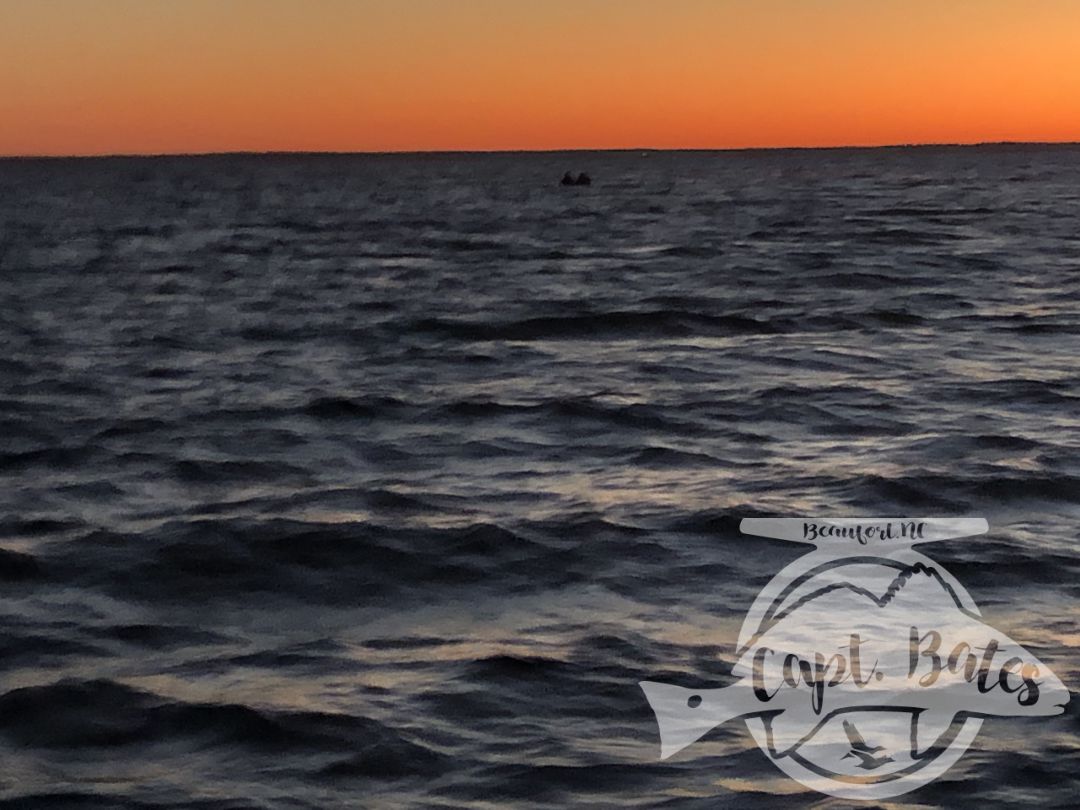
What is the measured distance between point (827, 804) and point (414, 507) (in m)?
6.46

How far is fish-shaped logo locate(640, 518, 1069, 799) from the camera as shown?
731cm

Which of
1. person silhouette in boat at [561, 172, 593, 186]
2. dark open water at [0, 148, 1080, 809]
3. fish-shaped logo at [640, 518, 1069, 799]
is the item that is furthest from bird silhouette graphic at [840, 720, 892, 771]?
person silhouette in boat at [561, 172, 593, 186]

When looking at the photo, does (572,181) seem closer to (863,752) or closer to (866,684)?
(866,684)

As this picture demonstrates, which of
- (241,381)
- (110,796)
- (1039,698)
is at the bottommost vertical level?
(110,796)

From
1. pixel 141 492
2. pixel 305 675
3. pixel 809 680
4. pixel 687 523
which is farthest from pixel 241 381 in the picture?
pixel 809 680

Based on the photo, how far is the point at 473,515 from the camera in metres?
12.5

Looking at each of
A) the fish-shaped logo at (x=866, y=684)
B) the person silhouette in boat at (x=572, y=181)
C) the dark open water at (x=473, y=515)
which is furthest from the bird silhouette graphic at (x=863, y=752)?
the person silhouette in boat at (x=572, y=181)

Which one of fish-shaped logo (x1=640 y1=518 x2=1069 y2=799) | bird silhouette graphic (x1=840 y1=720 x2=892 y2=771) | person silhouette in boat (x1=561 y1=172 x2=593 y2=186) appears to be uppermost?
person silhouette in boat (x1=561 y1=172 x2=593 y2=186)

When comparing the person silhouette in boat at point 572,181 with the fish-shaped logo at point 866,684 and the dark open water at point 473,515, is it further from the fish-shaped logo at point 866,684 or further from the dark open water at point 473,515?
the fish-shaped logo at point 866,684

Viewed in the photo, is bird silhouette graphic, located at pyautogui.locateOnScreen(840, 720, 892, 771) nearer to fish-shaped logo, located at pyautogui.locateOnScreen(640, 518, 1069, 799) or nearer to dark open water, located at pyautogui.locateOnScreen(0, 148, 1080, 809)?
fish-shaped logo, located at pyautogui.locateOnScreen(640, 518, 1069, 799)

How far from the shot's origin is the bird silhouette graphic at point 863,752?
7.19m

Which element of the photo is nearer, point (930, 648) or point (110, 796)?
point (110, 796)

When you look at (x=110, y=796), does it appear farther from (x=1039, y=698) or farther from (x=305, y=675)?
(x=1039, y=698)

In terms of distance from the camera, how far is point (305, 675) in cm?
870
